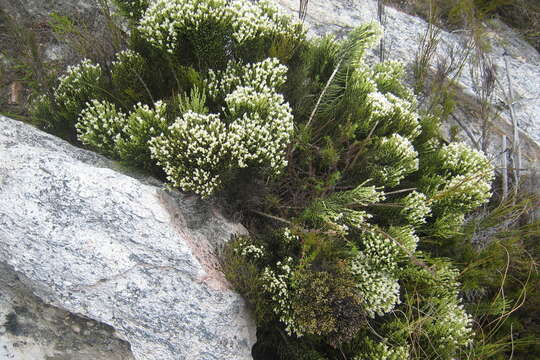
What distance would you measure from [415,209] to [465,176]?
0.83m

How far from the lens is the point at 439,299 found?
141 inches

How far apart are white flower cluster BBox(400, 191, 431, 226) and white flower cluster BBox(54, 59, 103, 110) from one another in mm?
3147

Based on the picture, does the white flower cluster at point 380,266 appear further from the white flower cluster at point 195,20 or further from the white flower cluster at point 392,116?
the white flower cluster at point 195,20

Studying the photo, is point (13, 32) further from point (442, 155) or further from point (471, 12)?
point (471, 12)

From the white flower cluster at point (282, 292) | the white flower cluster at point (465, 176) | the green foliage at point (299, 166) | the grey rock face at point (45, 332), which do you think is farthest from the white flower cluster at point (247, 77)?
the grey rock face at point (45, 332)

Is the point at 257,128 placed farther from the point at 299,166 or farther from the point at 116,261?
the point at 116,261

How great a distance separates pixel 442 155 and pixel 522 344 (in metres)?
2.04

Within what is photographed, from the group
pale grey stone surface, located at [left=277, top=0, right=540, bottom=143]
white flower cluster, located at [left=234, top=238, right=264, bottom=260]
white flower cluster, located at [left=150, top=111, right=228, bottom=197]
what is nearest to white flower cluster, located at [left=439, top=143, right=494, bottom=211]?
white flower cluster, located at [left=234, top=238, right=264, bottom=260]

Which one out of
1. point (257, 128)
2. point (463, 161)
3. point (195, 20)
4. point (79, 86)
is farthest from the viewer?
point (463, 161)

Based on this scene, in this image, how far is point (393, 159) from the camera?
151 inches

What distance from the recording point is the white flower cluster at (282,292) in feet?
10.2

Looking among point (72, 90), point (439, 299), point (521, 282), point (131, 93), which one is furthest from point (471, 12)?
point (72, 90)

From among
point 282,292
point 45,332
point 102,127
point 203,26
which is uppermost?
point 203,26

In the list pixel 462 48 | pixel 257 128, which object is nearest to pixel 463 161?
pixel 257 128
